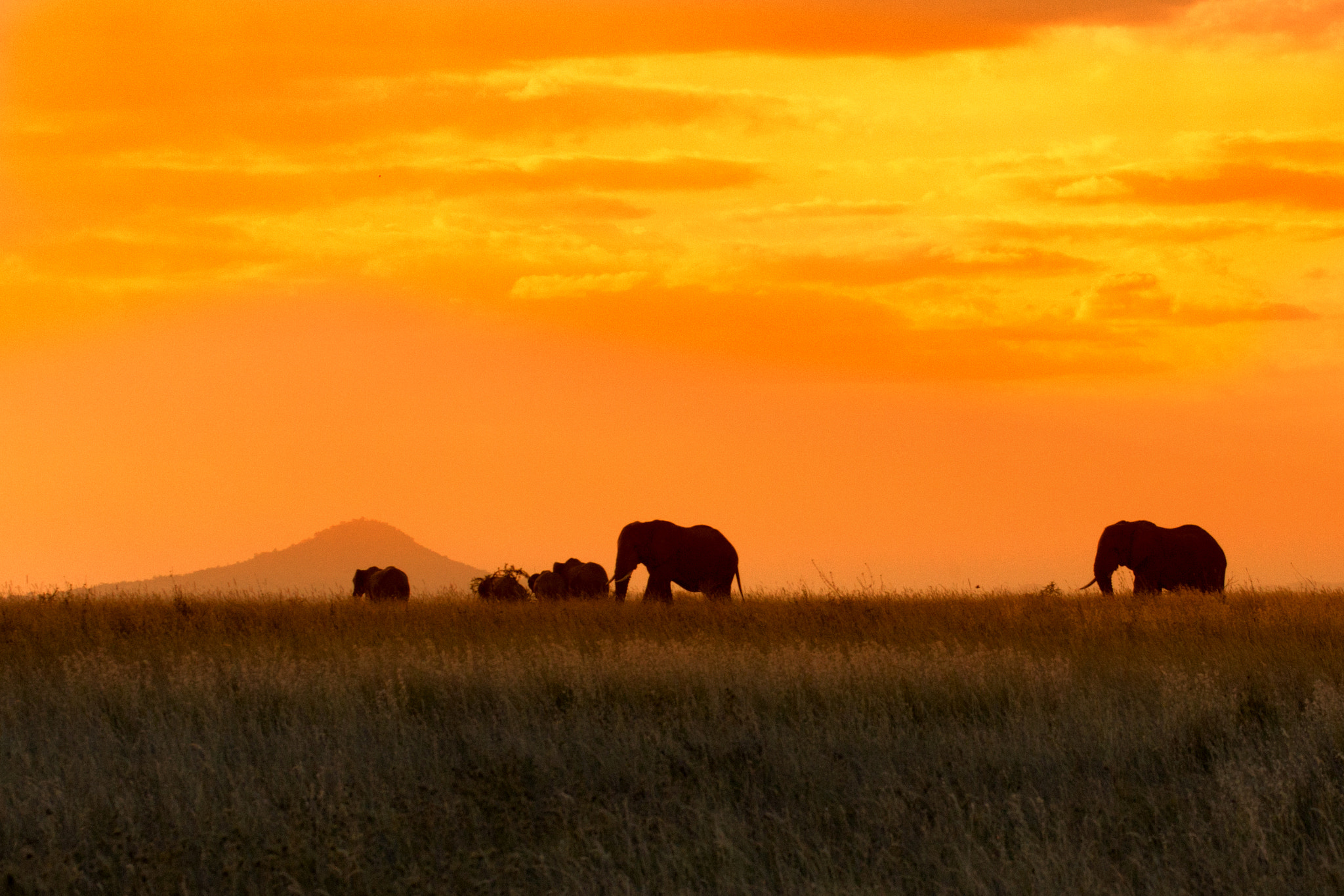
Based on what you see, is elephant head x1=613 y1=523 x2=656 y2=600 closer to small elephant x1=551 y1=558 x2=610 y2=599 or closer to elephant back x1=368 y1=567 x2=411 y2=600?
small elephant x1=551 y1=558 x2=610 y2=599

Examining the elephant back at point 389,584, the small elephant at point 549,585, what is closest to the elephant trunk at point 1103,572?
the small elephant at point 549,585

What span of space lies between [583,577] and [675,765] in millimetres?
14909

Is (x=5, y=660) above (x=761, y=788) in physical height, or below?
above

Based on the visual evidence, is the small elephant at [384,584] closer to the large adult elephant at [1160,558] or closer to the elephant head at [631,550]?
the elephant head at [631,550]

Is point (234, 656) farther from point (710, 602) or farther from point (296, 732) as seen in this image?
point (710, 602)

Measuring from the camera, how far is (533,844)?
23.4 feet

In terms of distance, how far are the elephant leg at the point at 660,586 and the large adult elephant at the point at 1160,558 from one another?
9.37m

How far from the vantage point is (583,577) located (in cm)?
2342

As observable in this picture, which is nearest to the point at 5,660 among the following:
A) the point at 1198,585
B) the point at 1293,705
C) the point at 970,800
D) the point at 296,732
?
the point at 296,732

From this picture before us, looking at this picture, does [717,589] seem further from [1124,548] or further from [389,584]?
[1124,548]

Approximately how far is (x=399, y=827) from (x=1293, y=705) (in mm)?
7175

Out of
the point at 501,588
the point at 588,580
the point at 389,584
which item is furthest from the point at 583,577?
the point at 389,584

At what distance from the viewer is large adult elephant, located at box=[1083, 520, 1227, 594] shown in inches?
1032

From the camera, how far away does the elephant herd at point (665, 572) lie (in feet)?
75.0
